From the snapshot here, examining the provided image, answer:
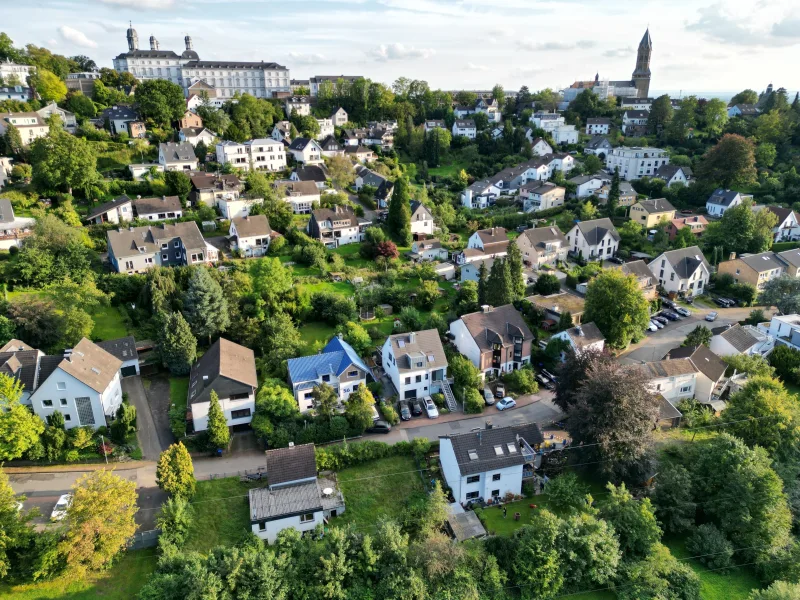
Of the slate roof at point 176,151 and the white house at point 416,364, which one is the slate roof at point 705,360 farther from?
the slate roof at point 176,151

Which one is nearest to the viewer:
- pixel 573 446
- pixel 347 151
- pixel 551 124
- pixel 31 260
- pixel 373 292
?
pixel 573 446

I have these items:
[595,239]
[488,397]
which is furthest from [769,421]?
[595,239]

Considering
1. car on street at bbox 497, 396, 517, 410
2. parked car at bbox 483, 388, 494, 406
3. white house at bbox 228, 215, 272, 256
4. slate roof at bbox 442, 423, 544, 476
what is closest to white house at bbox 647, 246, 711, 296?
car on street at bbox 497, 396, 517, 410

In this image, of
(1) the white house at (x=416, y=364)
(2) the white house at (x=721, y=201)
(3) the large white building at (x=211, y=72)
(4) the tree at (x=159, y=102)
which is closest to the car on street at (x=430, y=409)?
(1) the white house at (x=416, y=364)

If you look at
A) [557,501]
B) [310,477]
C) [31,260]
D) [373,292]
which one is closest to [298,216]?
[373,292]

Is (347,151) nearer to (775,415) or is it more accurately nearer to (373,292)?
(373,292)
